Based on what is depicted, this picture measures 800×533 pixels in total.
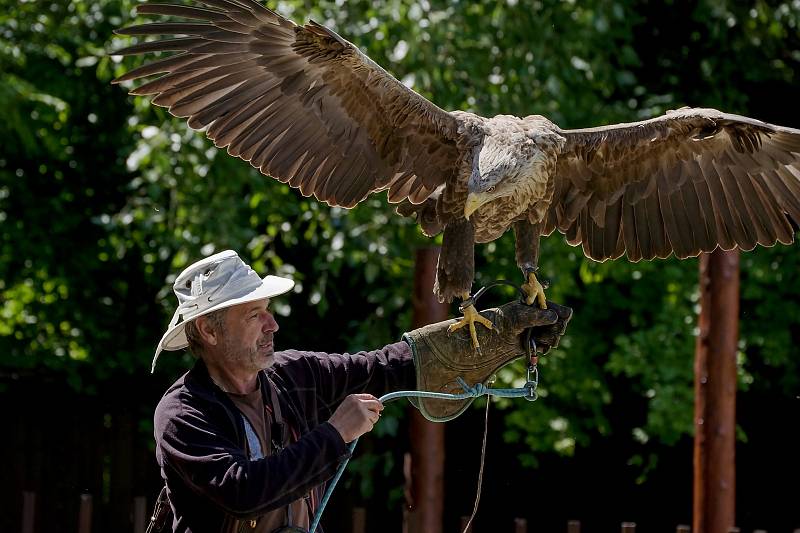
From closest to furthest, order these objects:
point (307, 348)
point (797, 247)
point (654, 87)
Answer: point (797, 247), point (307, 348), point (654, 87)

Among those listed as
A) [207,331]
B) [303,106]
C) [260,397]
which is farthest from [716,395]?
[207,331]

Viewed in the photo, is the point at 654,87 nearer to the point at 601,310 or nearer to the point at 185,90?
the point at 601,310

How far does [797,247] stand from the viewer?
22.0ft

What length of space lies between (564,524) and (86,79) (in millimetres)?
4074

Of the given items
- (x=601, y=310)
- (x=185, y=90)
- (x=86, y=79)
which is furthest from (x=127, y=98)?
(x=185, y=90)

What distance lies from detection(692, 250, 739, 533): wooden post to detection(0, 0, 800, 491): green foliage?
116cm

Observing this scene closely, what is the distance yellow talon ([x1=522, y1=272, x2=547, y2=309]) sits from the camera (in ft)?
11.6

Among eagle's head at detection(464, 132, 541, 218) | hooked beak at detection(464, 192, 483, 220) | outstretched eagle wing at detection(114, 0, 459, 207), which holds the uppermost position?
outstretched eagle wing at detection(114, 0, 459, 207)

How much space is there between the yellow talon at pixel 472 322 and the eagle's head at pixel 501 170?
29cm

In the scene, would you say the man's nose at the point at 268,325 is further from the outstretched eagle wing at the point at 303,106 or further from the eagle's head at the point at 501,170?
the outstretched eagle wing at the point at 303,106

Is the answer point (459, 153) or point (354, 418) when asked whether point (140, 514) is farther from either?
point (354, 418)

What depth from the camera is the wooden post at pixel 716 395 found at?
4.92 meters

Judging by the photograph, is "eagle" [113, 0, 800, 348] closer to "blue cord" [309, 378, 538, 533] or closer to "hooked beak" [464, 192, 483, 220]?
"hooked beak" [464, 192, 483, 220]

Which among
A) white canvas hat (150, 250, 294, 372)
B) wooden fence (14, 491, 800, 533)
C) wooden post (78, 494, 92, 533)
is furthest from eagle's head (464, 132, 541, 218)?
wooden post (78, 494, 92, 533)
